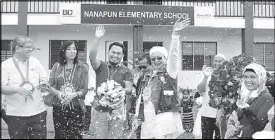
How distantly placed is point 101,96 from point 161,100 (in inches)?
30.2

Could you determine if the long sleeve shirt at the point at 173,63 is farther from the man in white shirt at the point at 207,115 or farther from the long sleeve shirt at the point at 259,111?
the man in white shirt at the point at 207,115

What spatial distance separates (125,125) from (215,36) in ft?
45.0

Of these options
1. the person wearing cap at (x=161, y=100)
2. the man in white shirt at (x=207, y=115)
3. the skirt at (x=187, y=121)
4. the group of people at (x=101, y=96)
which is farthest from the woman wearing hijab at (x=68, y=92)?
the skirt at (x=187, y=121)

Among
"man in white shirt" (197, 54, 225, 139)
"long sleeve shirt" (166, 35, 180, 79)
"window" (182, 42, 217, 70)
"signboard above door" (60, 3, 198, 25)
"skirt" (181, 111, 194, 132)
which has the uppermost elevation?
"signboard above door" (60, 3, 198, 25)

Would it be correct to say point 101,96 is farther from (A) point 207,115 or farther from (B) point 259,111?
(B) point 259,111

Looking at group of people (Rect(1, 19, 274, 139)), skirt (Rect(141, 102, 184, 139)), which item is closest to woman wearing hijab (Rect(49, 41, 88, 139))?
group of people (Rect(1, 19, 274, 139))

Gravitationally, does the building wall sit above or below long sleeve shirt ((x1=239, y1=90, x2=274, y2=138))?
above

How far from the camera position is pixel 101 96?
14.7 feet

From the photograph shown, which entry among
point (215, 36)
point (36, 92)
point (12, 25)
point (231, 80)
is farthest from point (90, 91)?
point (215, 36)

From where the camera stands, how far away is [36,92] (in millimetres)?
4727

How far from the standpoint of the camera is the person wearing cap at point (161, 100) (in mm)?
4055

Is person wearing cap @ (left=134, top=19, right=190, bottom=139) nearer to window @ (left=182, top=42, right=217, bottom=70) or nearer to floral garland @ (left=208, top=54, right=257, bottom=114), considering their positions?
floral garland @ (left=208, top=54, right=257, bottom=114)

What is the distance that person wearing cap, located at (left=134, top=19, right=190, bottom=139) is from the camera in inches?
160

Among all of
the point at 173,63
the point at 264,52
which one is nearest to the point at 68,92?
the point at 173,63
